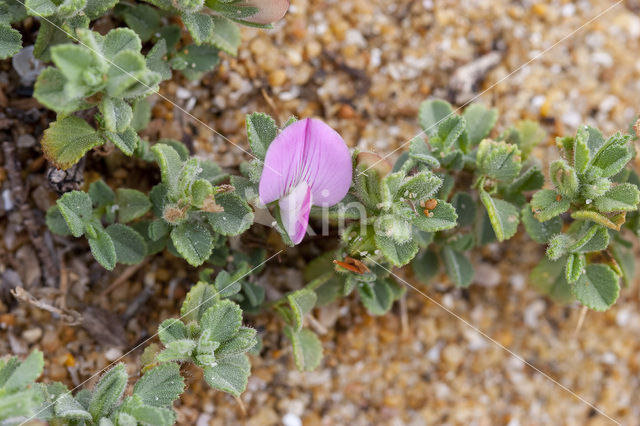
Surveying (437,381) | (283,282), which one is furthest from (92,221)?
(437,381)

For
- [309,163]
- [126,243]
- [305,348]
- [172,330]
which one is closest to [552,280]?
[305,348]

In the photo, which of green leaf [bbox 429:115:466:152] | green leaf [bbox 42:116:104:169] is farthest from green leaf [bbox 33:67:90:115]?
green leaf [bbox 429:115:466:152]

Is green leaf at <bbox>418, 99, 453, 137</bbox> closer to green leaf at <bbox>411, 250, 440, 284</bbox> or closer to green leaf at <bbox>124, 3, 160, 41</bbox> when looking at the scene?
green leaf at <bbox>411, 250, 440, 284</bbox>

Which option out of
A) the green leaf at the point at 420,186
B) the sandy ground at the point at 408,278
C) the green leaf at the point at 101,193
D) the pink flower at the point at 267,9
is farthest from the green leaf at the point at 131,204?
the green leaf at the point at 420,186

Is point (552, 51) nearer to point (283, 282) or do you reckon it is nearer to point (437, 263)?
point (437, 263)

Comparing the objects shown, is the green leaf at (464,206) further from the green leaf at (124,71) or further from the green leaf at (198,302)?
the green leaf at (124,71)

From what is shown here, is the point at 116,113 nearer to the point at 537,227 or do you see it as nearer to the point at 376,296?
the point at 376,296
